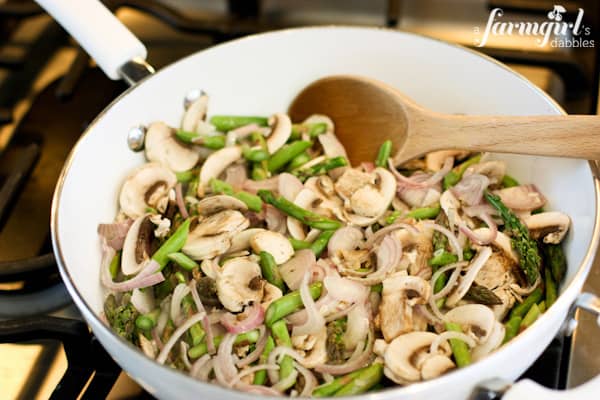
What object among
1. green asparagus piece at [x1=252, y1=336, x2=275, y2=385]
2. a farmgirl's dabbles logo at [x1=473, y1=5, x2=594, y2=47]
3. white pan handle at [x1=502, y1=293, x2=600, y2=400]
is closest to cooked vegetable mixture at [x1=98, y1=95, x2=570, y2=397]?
green asparagus piece at [x1=252, y1=336, x2=275, y2=385]

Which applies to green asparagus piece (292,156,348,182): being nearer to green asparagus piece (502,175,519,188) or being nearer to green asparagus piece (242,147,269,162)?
green asparagus piece (242,147,269,162)

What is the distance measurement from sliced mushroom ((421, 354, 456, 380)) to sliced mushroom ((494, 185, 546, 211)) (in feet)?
1.18

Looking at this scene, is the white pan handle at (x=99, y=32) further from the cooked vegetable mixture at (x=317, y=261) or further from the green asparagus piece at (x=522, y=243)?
the green asparagus piece at (x=522, y=243)

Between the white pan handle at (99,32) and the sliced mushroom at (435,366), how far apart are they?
2.40ft

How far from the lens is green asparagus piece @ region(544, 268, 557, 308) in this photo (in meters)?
1.08

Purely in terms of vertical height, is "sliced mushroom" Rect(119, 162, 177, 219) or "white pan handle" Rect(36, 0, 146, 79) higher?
"white pan handle" Rect(36, 0, 146, 79)

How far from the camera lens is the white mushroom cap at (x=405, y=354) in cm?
94

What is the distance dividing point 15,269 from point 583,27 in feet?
4.23

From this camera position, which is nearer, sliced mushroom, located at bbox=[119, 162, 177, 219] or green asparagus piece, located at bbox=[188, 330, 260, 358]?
green asparagus piece, located at bbox=[188, 330, 260, 358]

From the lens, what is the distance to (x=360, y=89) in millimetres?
1352

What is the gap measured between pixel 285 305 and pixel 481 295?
283 mm

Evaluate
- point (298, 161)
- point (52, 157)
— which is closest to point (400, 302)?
point (298, 161)

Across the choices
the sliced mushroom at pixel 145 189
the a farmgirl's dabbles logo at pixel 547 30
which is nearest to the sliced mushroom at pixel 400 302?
the sliced mushroom at pixel 145 189

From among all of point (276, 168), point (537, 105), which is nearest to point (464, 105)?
point (537, 105)
